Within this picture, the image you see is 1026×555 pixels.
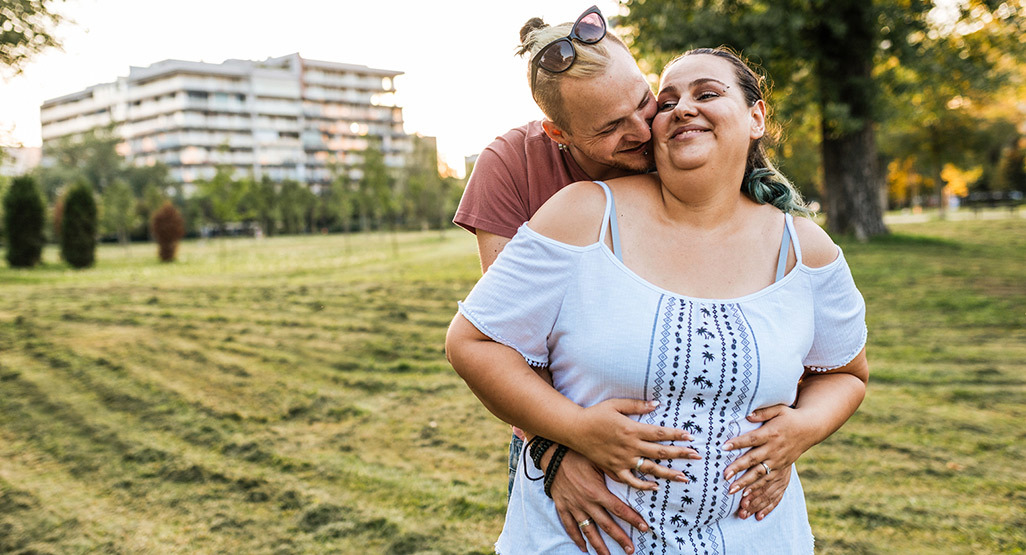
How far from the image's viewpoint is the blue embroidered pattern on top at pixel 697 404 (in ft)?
5.08

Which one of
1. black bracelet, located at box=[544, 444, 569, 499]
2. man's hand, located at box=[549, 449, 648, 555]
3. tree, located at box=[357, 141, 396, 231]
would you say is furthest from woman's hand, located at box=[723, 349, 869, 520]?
tree, located at box=[357, 141, 396, 231]

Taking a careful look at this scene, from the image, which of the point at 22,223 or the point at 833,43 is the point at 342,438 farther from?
the point at 22,223

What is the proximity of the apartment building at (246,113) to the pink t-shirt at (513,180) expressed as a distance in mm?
89803

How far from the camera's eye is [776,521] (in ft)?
Result: 5.81

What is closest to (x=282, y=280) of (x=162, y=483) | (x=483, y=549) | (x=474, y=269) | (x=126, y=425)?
(x=474, y=269)

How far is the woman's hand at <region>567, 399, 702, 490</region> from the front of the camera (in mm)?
1548

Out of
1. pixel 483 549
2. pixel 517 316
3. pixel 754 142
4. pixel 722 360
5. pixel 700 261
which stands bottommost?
pixel 483 549

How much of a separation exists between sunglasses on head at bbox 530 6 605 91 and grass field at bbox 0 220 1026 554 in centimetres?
287

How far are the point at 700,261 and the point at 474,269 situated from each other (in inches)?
592

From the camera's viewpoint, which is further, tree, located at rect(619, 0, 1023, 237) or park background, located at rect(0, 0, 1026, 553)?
tree, located at rect(619, 0, 1023, 237)

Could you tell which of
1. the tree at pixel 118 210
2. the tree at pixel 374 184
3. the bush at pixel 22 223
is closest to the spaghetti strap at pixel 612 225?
the bush at pixel 22 223

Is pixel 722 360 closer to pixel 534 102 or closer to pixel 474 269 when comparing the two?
pixel 534 102

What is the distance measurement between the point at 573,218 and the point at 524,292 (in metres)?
0.21

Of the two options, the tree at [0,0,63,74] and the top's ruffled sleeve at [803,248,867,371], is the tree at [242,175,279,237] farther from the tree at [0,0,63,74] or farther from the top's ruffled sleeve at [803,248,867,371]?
the top's ruffled sleeve at [803,248,867,371]
